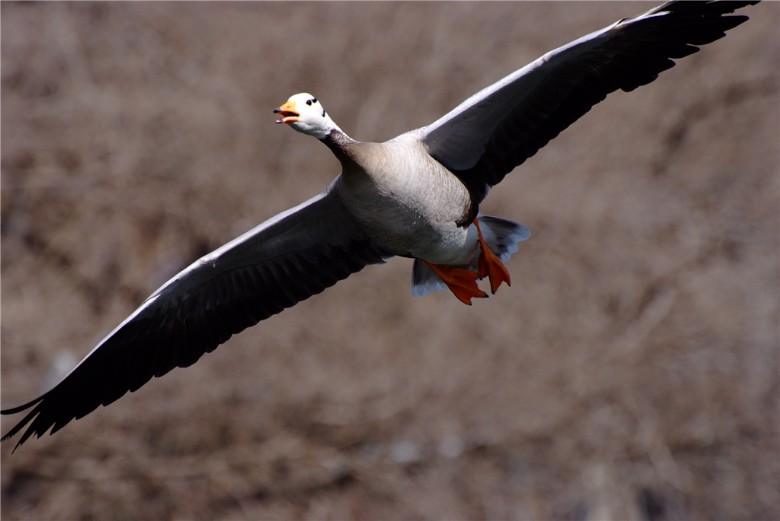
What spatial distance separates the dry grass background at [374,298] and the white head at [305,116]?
6253 millimetres

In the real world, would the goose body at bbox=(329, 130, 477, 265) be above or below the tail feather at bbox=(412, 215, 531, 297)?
above

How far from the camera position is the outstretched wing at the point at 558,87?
5.43 m

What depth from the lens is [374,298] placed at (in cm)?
1234

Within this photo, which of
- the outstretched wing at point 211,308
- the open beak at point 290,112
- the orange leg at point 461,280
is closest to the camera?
the open beak at point 290,112

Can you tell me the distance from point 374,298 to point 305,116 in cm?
720

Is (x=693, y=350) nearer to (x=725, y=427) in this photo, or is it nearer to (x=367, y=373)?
(x=725, y=427)

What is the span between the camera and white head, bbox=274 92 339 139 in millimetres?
5188

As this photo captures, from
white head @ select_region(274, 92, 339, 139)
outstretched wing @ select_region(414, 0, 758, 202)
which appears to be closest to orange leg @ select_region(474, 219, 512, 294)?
outstretched wing @ select_region(414, 0, 758, 202)

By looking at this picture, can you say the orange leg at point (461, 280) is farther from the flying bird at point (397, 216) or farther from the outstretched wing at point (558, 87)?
the outstretched wing at point (558, 87)

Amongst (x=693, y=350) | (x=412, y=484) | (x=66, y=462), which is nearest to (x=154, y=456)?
(x=66, y=462)

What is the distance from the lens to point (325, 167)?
12.6 metres

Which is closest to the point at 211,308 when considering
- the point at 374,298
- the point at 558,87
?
the point at 558,87

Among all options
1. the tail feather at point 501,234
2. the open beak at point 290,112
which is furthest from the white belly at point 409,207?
the tail feather at point 501,234

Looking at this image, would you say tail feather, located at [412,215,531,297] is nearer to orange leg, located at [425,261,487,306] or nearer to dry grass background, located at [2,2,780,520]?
orange leg, located at [425,261,487,306]
